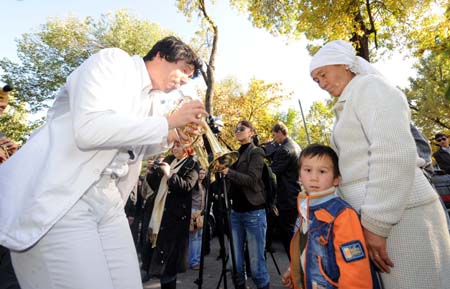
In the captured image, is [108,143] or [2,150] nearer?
[108,143]

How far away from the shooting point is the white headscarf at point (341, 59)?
5.90ft

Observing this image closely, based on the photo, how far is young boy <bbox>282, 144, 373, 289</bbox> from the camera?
4.93ft

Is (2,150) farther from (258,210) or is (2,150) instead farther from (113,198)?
(258,210)

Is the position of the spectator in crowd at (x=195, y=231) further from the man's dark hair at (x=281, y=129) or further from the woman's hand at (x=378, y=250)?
the woman's hand at (x=378, y=250)

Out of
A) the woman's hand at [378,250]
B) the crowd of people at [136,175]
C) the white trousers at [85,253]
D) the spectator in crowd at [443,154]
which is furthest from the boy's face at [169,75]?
the spectator in crowd at [443,154]

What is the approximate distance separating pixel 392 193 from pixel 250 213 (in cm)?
247

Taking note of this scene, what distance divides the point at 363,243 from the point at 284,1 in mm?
10348

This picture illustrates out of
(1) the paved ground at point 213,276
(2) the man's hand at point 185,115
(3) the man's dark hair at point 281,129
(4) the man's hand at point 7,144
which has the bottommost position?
(1) the paved ground at point 213,276

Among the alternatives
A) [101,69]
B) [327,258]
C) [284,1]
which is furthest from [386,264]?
[284,1]

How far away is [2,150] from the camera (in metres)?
3.01

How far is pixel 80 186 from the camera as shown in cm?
131

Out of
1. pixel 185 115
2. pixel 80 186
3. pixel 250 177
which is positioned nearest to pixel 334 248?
pixel 185 115

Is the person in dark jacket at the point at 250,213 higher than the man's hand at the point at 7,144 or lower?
lower

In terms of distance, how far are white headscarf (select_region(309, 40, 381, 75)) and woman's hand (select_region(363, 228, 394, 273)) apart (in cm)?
96
